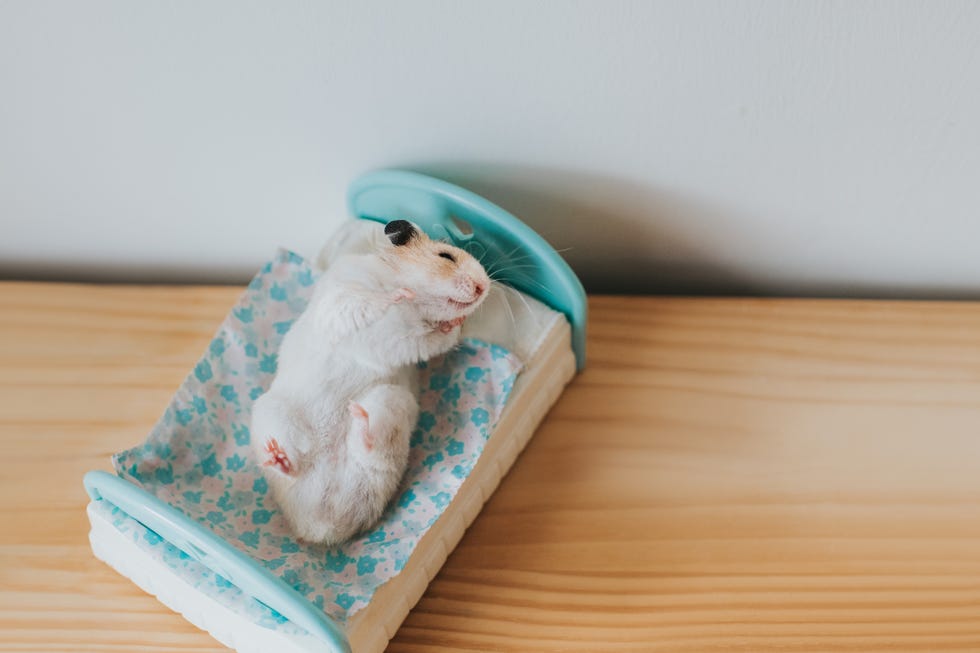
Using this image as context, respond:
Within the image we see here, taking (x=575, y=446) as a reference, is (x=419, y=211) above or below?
above

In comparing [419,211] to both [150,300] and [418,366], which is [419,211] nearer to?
[418,366]

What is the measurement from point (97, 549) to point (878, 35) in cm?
89

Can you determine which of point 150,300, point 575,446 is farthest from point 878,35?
point 150,300

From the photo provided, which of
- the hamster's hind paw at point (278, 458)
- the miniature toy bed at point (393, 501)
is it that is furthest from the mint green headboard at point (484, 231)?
the hamster's hind paw at point (278, 458)

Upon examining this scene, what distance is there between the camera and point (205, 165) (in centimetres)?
96

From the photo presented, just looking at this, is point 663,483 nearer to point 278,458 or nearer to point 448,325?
point 448,325

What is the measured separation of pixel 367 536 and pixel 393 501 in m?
0.04

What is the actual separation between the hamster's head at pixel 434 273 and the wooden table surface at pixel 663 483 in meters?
0.21

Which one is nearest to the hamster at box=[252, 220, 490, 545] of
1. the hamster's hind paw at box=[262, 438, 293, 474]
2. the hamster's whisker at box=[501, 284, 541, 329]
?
the hamster's hind paw at box=[262, 438, 293, 474]

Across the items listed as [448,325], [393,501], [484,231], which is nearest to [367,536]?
[393,501]

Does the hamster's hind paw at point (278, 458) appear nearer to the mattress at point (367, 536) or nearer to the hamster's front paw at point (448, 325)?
the mattress at point (367, 536)

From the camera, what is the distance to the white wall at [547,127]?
0.80 meters

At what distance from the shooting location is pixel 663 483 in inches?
34.9

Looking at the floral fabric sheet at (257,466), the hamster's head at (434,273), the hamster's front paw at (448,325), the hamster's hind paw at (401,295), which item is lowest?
the floral fabric sheet at (257,466)
